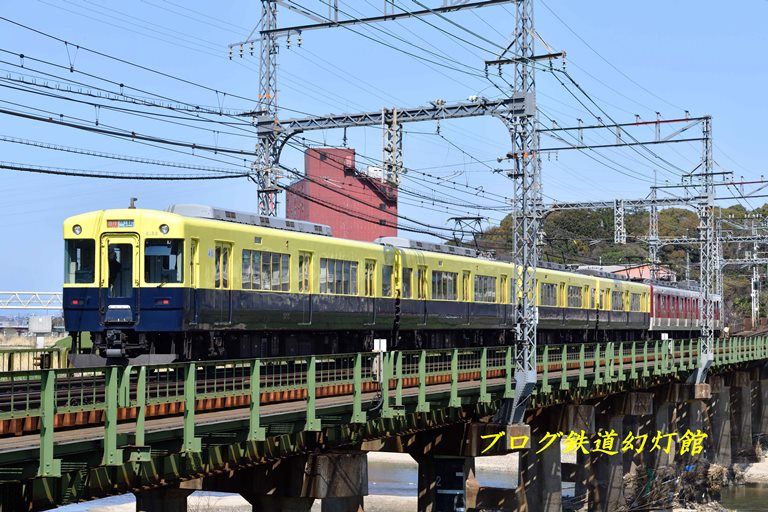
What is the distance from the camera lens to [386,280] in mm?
30969

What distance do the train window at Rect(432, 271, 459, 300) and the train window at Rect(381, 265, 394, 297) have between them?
2.80 m

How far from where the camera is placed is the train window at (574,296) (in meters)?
45.8

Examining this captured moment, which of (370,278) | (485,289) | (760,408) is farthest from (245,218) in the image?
(760,408)

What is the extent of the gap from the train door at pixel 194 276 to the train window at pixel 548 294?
21.5 metres

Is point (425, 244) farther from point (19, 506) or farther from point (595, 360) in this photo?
point (19, 506)

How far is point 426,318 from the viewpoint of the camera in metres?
33.2

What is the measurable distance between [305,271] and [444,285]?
8.56 m

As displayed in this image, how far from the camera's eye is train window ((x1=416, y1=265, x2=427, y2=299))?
3272cm

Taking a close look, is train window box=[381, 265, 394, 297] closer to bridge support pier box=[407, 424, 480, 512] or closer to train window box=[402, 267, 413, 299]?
train window box=[402, 267, 413, 299]

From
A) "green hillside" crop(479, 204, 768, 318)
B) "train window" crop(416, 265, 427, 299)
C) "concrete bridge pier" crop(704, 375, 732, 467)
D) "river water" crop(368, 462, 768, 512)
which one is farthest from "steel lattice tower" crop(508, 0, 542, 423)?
"green hillside" crop(479, 204, 768, 318)

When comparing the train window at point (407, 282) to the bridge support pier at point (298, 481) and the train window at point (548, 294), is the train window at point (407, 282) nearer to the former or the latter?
the train window at point (548, 294)

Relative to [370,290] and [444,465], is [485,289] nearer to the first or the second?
[370,290]

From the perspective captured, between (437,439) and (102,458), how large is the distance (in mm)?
14663

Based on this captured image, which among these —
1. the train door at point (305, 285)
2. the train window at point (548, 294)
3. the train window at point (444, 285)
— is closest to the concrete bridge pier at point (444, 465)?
the train door at point (305, 285)
